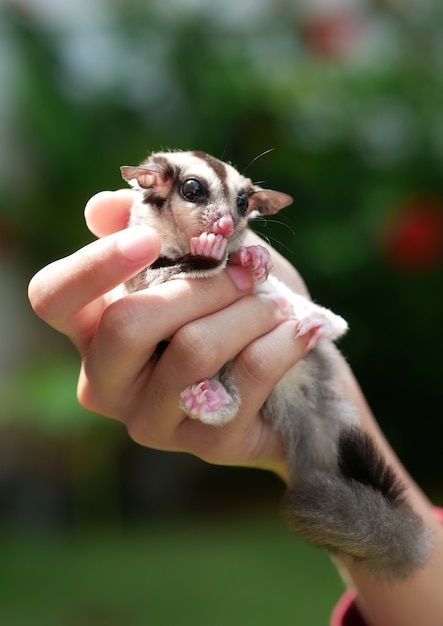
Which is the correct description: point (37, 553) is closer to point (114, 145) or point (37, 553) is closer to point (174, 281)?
point (114, 145)

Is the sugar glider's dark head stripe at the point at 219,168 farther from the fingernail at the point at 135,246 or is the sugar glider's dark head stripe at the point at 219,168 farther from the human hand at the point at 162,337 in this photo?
the fingernail at the point at 135,246

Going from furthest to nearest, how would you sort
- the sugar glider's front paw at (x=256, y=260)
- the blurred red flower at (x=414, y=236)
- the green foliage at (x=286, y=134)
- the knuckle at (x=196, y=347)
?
the green foliage at (x=286, y=134) < the blurred red flower at (x=414, y=236) < the sugar glider's front paw at (x=256, y=260) < the knuckle at (x=196, y=347)

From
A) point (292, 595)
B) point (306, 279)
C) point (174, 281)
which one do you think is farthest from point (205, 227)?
point (306, 279)

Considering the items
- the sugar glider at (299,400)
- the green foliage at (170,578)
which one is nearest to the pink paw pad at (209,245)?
the sugar glider at (299,400)

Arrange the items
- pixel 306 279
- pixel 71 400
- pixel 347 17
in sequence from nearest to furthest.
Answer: pixel 71 400 < pixel 306 279 < pixel 347 17

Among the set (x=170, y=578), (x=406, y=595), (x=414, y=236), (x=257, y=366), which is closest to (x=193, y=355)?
(x=257, y=366)

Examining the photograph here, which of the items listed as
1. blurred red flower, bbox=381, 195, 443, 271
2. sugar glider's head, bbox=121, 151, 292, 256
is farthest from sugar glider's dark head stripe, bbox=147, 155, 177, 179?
blurred red flower, bbox=381, 195, 443, 271

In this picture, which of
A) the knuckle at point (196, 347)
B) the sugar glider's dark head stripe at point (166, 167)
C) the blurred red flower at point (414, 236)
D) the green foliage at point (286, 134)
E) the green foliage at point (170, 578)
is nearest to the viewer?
the knuckle at point (196, 347)

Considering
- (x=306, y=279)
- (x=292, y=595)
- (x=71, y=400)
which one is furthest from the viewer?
(x=306, y=279)

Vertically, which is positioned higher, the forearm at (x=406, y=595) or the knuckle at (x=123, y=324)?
the knuckle at (x=123, y=324)

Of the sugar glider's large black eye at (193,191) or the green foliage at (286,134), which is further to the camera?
the green foliage at (286,134)
